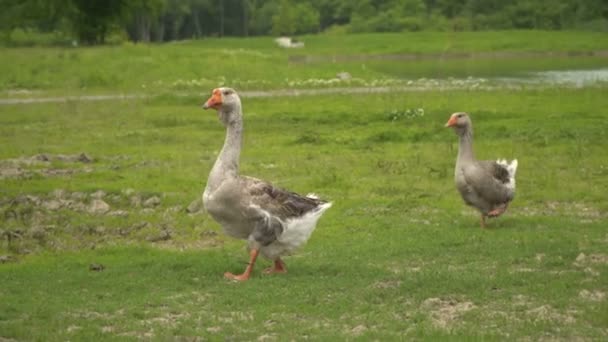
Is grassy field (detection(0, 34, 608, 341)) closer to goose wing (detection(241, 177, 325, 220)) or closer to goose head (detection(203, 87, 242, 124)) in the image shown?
goose wing (detection(241, 177, 325, 220))

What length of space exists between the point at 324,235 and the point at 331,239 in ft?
1.20

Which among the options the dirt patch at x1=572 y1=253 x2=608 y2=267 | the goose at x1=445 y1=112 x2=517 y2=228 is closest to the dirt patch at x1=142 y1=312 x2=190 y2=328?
the dirt patch at x1=572 y1=253 x2=608 y2=267

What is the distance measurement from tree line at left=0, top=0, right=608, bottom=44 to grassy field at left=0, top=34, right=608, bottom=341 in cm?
5743

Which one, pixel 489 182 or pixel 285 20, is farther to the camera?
pixel 285 20

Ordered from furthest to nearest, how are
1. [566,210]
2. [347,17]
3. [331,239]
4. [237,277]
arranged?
[347,17]
[566,210]
[331,239]
[237,277]

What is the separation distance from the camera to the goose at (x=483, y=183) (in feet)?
51.6

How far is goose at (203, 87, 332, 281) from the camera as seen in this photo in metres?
12.8

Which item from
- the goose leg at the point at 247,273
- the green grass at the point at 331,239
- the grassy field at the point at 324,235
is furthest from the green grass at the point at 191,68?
the goose leg at the point at 247,273

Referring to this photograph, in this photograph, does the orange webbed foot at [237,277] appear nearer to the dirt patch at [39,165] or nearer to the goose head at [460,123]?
the goose head at [460,123]

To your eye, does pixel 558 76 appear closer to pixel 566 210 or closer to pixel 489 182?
pixel 566 210

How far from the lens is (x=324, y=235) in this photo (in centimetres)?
1598

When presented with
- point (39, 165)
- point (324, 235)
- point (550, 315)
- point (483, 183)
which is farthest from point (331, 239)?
point (39, 165)

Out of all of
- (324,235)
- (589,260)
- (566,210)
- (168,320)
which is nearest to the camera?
(168,320)

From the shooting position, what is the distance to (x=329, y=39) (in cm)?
9669
